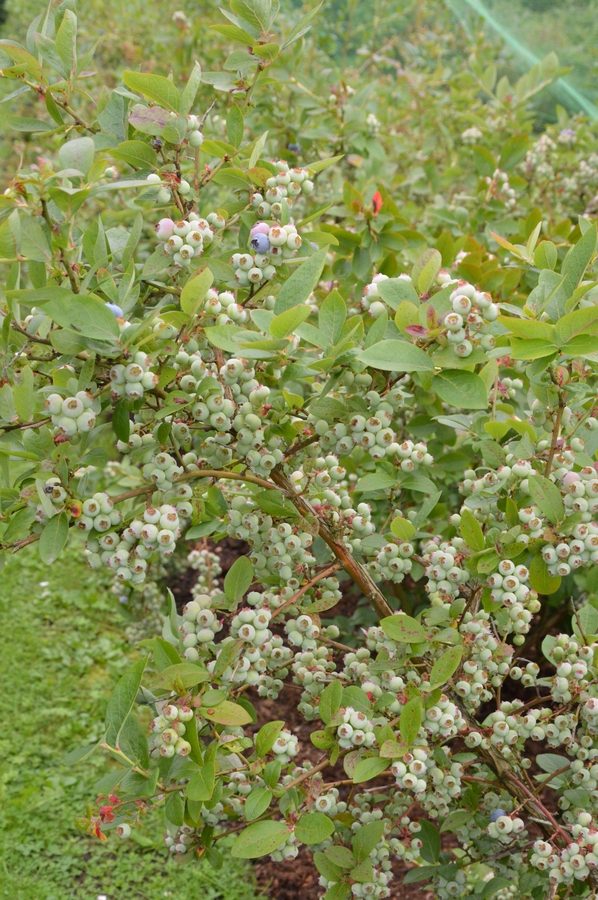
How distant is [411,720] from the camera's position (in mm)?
1354

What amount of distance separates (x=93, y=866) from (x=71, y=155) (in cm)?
193

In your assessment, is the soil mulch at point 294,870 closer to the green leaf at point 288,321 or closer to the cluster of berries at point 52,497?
the cluster of berries at point 52,497

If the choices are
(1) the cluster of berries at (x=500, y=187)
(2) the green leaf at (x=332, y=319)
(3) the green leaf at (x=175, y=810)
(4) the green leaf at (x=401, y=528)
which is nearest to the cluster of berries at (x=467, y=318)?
(2) the green leaf at (x=332, y=319)

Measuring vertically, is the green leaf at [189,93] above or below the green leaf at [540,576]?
above

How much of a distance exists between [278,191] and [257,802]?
3.08 feet

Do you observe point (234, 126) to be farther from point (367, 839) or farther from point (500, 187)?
point (500, 187)

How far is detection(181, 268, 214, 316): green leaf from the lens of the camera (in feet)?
3.99

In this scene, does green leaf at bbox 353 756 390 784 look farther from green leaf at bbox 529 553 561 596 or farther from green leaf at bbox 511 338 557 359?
green leaf at bbox 511 338 557 359

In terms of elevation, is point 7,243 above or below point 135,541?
above

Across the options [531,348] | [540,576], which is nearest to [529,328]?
[531,348]

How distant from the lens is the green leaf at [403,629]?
1.41 metres

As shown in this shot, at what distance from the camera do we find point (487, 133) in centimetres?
337

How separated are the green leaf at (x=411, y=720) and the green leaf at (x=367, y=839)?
0.74 feet

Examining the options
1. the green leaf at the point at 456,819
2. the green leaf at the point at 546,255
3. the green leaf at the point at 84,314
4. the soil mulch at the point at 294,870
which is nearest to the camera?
the green leaf at the point at 84,314
